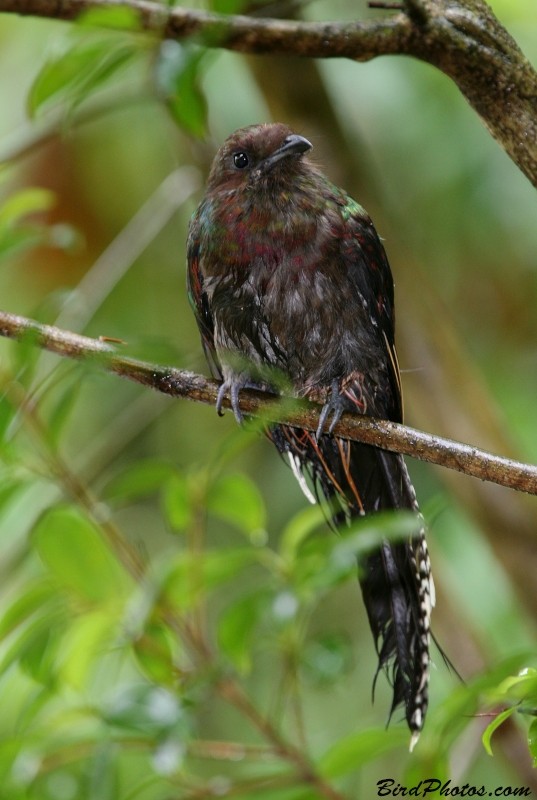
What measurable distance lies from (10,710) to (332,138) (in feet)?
8.37

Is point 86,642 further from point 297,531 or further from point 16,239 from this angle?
point 16,239

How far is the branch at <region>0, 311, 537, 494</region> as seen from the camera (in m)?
1.85

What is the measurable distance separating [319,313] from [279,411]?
520 mm

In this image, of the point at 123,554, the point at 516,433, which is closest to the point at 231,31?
the point at 123,554

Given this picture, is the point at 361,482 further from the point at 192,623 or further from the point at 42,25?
the point at 42,25

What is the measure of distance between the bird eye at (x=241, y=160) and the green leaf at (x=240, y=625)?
4.29ft

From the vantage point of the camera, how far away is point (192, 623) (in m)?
2.56

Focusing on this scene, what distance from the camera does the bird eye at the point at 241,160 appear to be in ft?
8.86

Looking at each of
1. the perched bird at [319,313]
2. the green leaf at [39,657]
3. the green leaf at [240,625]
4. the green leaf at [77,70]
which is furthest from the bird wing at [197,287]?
the green leaf at [39,657]


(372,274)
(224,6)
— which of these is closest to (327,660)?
(372,274)

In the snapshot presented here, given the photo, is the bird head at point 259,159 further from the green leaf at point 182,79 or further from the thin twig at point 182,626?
the thin twig at point 182,626

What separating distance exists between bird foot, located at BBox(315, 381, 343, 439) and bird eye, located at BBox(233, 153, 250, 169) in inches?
28.6

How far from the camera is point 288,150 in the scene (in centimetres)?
258

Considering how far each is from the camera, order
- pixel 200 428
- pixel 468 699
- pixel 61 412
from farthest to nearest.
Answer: pixel 200 428
pixel 61 412
pixel 468 699
